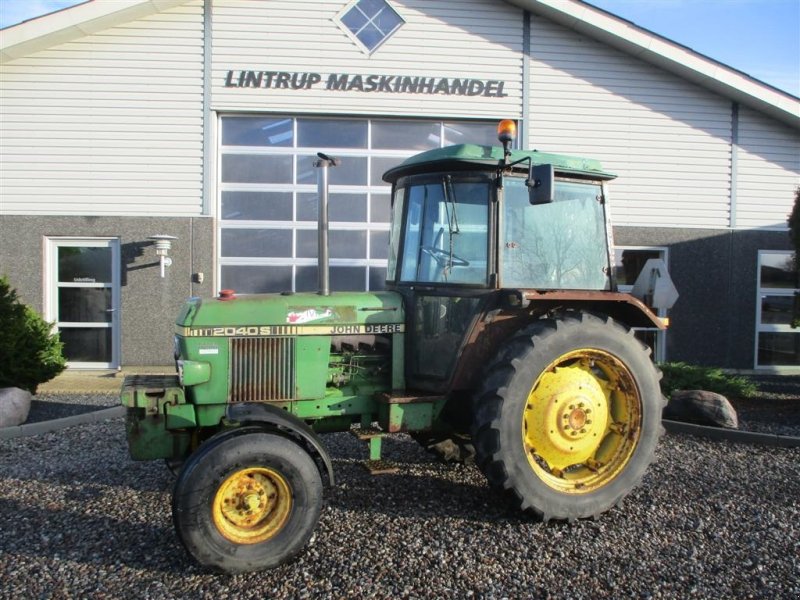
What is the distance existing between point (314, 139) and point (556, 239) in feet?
21.6

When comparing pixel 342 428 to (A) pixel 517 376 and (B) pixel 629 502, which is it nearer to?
(A) pixel 517 376

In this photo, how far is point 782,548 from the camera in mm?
3715

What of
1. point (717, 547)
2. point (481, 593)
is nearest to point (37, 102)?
point (481, 593)

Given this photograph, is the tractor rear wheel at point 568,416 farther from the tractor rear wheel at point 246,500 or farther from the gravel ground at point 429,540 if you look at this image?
the tractor rear wheel at point 246,500

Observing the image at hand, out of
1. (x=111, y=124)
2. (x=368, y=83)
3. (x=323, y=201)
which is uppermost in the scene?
(x=368, y=83)

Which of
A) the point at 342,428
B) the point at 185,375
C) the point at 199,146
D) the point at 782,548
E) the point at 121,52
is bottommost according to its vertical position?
the point at 782,548

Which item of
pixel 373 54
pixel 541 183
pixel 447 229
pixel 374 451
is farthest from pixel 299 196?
pixel 541 183

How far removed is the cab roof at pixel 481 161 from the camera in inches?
161

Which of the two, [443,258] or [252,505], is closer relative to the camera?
[252,505]

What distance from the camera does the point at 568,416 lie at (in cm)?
413

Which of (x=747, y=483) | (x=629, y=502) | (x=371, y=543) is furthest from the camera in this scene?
(x=747, y=483)

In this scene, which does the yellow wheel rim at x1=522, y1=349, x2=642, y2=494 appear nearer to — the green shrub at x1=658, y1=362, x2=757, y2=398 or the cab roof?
the cab roof

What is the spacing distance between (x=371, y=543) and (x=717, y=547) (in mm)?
2020

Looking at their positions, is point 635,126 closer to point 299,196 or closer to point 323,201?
point 299,196
